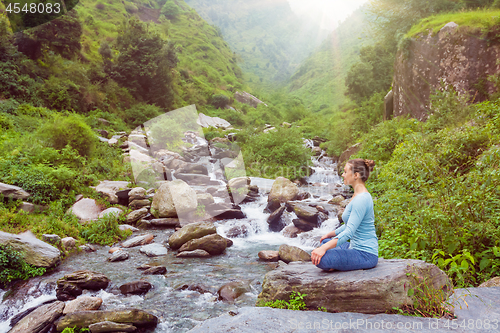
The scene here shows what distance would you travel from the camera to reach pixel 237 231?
9.90 metres

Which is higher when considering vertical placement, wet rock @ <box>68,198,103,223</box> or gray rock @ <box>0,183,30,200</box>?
gray rock @ <box>0,183,30,200</box>

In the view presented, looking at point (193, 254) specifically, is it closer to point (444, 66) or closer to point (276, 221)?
point (276, 221)

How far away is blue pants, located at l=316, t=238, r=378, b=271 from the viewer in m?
3.55

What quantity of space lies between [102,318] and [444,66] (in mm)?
16416

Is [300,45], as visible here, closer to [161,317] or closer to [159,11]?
[159,11]

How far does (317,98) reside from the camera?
53750mm

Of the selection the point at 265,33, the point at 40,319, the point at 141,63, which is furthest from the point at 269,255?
the point at 265,33

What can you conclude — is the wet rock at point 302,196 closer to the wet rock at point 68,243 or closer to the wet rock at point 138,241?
the wet rock at point 138,241

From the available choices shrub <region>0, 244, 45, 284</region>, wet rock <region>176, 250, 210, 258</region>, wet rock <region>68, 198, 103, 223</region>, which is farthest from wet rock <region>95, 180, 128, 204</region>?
shrub <region>0, 244, 45, 284</region>

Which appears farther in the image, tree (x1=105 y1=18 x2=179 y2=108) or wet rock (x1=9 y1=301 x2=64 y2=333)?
tree (x1=105 y1=18 x2=179 y2=108)

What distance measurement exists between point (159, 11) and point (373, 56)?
58256mm

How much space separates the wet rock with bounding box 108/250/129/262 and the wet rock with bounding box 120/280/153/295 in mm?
1650

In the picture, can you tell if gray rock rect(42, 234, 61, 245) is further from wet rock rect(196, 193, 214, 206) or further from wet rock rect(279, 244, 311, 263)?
wet rock rect(279, 244, 311, 263)

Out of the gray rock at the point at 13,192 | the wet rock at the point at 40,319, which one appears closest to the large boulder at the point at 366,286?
the wet rock at the point at 40,319
